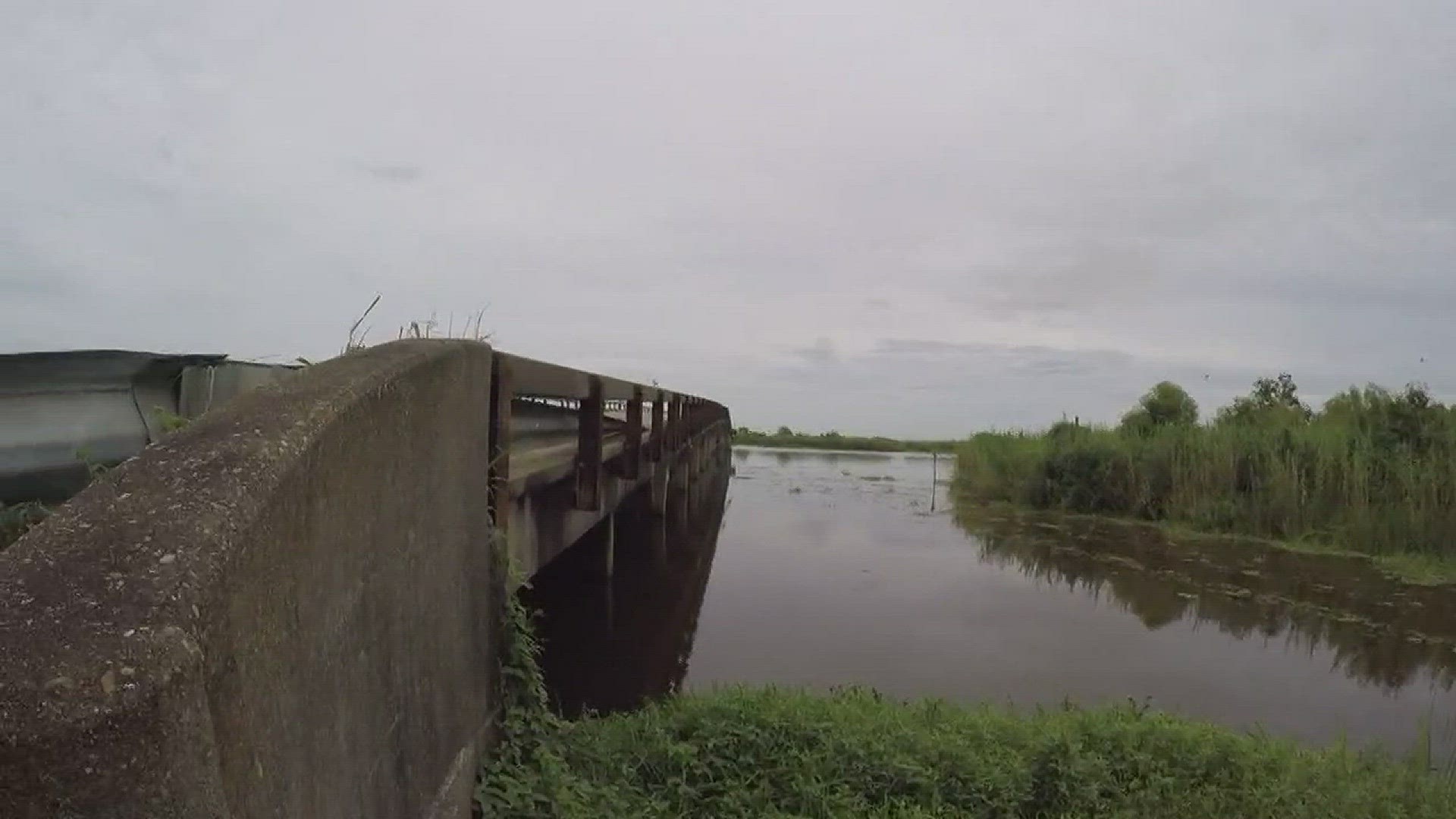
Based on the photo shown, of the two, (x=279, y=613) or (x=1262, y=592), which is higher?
(x=279, y=613)

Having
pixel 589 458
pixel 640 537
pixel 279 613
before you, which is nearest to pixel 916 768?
pixel 589 458

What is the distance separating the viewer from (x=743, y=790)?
3.59 m

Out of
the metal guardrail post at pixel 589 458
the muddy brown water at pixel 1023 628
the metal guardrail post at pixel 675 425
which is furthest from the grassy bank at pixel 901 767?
the metal guardrail post at pixel 675 425

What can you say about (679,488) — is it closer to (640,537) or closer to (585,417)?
(640,537)

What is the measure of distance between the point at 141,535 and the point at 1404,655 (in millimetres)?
9139

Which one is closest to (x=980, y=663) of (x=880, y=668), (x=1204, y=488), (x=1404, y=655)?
(x=880, y=668)

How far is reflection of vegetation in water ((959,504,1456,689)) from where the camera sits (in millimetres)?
7961

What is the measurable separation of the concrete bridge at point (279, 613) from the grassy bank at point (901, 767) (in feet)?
1.34

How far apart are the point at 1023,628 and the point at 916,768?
16.0 ft

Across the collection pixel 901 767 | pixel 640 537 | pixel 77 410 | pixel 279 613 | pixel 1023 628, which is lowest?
pixel 1023 628

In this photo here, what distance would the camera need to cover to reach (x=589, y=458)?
5.23m

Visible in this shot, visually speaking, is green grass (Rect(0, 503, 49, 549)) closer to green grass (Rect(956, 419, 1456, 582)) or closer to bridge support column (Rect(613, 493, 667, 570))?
bridge support column (Rect(613, 493, 667, 570))

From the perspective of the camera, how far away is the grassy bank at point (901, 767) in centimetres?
339

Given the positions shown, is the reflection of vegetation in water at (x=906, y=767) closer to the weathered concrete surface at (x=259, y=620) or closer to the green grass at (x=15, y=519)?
the weathered concrete surface at (x=259, y=620)
